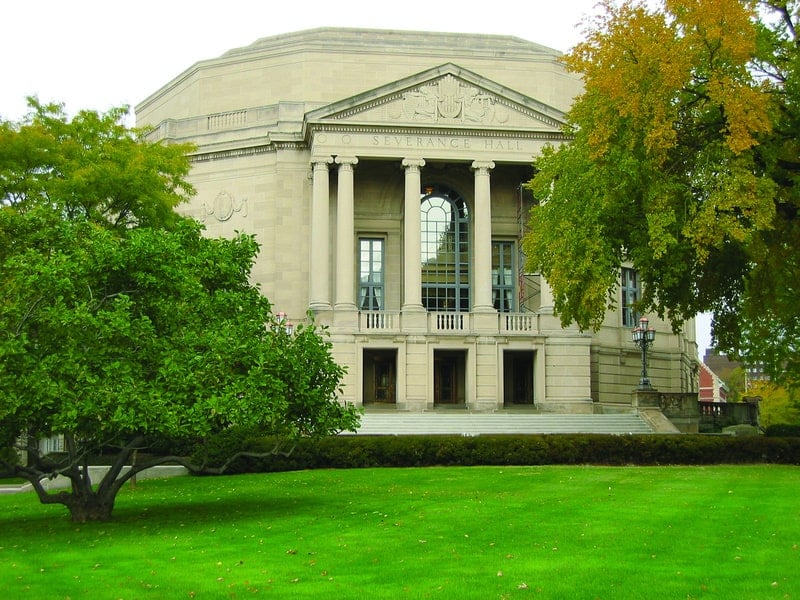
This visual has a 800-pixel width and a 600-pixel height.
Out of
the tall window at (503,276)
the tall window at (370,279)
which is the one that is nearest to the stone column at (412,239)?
the tall window at (370,279)

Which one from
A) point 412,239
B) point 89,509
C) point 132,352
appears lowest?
point 89,509

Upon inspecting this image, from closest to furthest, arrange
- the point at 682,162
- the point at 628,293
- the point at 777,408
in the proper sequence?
1. the point at 682,162
2. the point at 628,293
3. the point at 777,408

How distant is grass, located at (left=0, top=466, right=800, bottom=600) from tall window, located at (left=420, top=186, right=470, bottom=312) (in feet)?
84.6

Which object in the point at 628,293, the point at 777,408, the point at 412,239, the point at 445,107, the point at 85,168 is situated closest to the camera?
the point at 85,168

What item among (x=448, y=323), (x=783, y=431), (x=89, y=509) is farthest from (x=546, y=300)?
(x=89, y=509)

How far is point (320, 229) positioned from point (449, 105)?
329 inches

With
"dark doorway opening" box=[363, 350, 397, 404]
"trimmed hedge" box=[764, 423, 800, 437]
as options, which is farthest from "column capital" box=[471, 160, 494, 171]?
"trimmed hedge" box=[764, 423, 800, 437]

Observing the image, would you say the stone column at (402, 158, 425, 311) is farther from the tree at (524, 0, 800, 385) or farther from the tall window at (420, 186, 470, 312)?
the tree at (524, 0, 800, 385)

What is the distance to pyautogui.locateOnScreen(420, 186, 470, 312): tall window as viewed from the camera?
50906 mm

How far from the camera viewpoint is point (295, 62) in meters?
55.1

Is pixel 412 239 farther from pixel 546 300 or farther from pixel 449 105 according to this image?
pixel 546 300

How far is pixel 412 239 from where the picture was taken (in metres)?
47.6

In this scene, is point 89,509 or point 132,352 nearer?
point 132,352

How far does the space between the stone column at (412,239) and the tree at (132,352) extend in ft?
82.6
